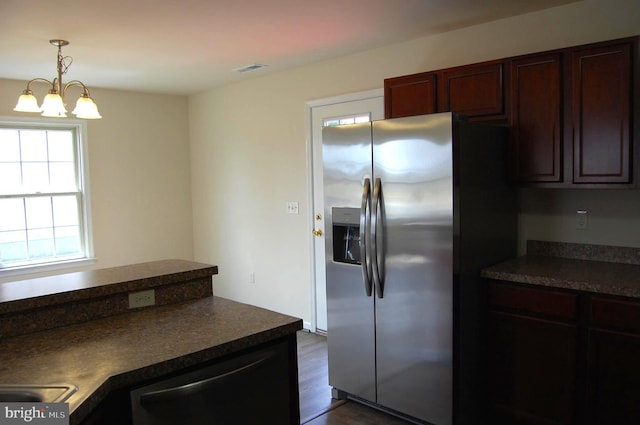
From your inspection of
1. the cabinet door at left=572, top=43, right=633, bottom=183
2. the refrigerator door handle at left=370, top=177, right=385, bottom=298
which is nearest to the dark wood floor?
the refrigerator door handle at left=370, top=177, right=385, bottom=298

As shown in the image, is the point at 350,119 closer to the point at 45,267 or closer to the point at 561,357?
the point at 561,357

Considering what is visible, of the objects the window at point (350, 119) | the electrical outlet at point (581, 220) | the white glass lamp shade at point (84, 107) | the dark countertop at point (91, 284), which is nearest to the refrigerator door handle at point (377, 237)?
the dark countertop at point (91, 284)

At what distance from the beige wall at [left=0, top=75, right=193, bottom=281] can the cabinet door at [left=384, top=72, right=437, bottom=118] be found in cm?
326

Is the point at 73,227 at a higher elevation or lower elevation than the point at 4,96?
lower

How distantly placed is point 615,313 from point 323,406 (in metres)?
1.76

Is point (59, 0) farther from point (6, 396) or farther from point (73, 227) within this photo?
point (73, 227)

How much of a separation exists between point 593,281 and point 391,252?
1018mm

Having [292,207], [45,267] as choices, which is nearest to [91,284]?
[292,207]

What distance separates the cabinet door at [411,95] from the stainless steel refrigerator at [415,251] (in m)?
0.52

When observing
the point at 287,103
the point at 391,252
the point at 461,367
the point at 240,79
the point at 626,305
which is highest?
the point at 240,79

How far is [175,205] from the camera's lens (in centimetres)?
593

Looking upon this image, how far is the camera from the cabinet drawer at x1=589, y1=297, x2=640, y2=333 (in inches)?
90.4

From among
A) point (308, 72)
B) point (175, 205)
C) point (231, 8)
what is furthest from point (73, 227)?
point (231, 8)

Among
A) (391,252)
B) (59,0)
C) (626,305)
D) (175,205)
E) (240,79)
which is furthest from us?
(175,205)
